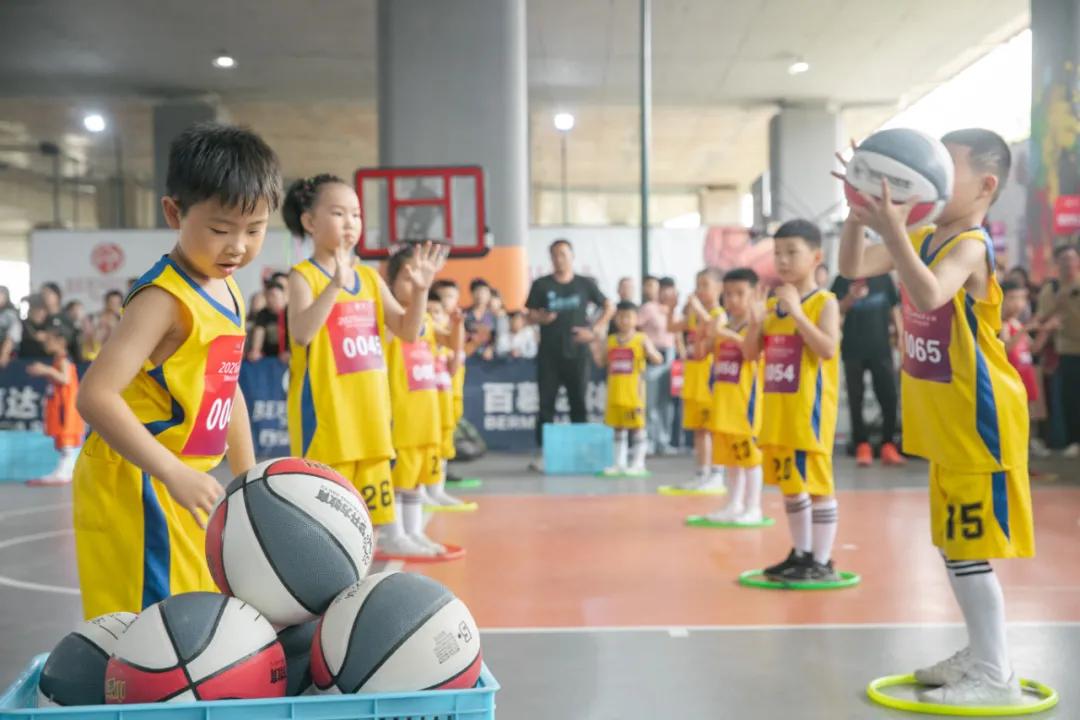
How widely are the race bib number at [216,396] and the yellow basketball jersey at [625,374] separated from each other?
757cm

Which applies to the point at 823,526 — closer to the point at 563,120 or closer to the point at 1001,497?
the point at 1001,497

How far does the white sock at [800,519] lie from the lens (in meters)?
5.22

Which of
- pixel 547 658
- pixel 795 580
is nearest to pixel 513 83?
pixel 795 580

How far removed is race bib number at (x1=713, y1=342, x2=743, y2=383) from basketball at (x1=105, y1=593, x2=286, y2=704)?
5.58m

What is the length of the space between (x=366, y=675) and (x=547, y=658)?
2.21 m

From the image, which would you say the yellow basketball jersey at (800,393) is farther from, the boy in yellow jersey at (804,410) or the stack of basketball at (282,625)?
the stack of basketball at (282,625)

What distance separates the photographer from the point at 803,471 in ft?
16.7

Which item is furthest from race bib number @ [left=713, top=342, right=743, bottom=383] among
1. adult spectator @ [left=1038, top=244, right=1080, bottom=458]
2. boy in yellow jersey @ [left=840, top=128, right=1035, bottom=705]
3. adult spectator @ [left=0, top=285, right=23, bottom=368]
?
adult spectator @ [left=0, top=285, right=23, bottom=368]

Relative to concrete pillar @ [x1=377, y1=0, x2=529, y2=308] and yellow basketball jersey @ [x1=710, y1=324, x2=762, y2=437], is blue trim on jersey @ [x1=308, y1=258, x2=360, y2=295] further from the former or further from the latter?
concrete pillar @ [x1=377, y1=0, x2=529, y2=308]

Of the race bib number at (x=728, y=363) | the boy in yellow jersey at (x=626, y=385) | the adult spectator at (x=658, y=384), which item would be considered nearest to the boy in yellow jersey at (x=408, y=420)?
the race bib number at (x=728, y=363)

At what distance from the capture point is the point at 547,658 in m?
3.92

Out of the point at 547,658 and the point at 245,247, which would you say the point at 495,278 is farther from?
the point at 245,247

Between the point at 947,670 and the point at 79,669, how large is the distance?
8.42 ft

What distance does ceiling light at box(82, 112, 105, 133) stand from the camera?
2366cm
